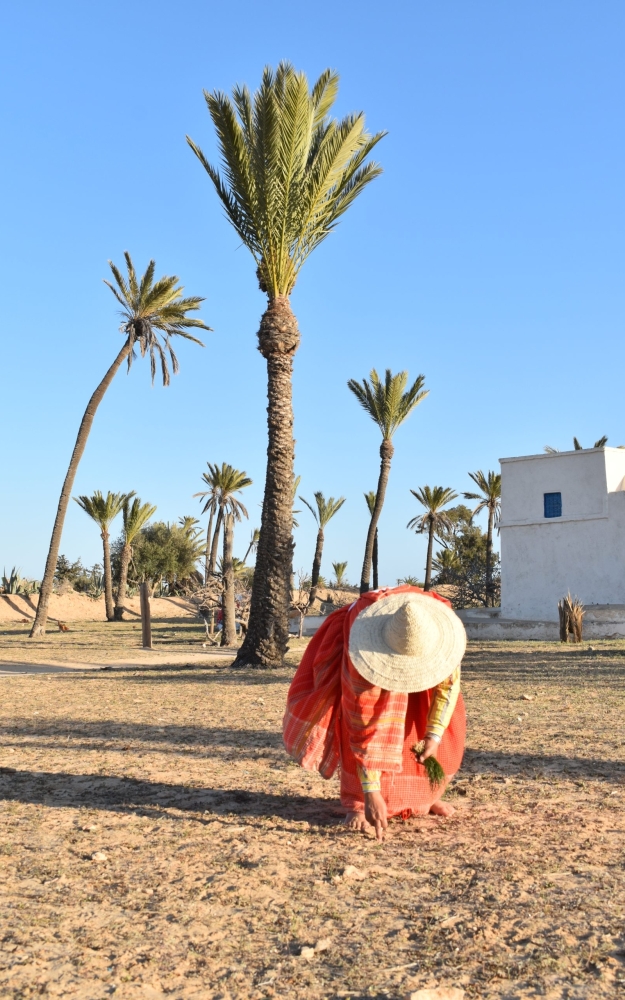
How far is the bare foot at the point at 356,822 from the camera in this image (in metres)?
4.63

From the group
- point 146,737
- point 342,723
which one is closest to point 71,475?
point 146,737

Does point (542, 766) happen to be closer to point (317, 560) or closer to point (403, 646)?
point (403, 646)

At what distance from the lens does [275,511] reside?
49.0 feet

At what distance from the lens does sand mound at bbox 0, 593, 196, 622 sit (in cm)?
3803

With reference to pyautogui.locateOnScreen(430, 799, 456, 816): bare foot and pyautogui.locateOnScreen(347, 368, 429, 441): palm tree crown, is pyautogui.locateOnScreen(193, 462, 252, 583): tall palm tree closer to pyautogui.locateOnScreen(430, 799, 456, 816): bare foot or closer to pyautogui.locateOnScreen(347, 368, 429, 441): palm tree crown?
pyautogui.locateOnScreen(347, 368, 429, 441): palm tree crown

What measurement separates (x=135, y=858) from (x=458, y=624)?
1915mm

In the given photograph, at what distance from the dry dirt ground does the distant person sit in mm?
244

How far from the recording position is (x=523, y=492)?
98.8 ft

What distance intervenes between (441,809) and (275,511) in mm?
10184

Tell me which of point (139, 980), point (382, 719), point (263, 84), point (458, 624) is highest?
point (263, 84)

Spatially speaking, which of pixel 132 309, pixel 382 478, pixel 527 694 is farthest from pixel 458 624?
pixel 382 478

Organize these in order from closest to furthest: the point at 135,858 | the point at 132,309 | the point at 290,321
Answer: the point at 135,858
the point at 290,321
the point at 132,309

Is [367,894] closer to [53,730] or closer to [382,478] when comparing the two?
[53,730]

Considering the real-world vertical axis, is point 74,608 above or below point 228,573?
below
